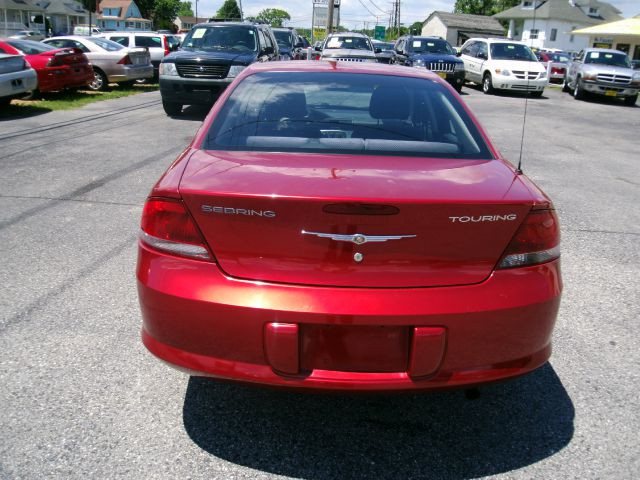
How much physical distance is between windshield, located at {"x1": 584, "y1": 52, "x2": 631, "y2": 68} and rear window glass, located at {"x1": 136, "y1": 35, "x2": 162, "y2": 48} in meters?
15.3

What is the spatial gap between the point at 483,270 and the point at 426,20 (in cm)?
8964

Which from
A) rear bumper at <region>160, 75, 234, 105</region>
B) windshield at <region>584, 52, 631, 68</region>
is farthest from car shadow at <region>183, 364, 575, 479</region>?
windshield at <region>584, 52, 631, 68</region>

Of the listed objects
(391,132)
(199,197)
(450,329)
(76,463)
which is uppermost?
(391,132)

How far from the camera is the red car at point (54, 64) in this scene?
13.7 meters

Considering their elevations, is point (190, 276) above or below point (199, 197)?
below

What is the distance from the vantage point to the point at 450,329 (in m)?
2.24

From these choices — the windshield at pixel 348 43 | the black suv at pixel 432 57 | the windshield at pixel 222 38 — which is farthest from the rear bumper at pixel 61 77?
the black suv at pixel 432 57

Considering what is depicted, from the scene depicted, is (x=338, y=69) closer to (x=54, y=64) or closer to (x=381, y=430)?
(x=381, y=430)

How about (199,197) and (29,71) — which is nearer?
(199,197)

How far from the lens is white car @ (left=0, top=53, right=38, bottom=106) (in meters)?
11.6

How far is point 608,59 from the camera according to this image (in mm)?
20594

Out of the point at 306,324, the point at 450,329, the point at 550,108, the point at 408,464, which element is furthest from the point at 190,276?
the point at 550,108

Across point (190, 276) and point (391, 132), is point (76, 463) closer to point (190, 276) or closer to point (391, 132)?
point (190, 276)

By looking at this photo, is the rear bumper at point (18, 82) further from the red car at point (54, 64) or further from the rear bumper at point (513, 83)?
the rear bumper at point (513, 83)
